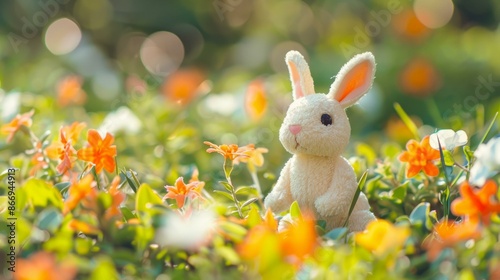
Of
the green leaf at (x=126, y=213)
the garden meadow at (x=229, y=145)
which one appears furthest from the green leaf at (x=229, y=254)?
the green leaf at (x=126, y=213)

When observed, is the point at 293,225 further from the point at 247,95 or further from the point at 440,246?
the point at 247,95

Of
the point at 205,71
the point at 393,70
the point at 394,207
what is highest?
the point at 394,207

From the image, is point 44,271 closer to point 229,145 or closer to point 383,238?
point 383,238

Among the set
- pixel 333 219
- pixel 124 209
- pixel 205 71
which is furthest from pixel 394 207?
pixel 205 71

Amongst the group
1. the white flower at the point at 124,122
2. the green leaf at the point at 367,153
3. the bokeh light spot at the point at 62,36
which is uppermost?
the green leaf at the point at 367,153

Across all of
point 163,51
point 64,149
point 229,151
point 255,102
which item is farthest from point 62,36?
point 229,151

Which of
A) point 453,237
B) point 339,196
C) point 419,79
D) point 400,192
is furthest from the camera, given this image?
point 419,79

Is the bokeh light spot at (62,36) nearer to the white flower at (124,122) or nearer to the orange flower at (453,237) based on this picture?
the white flower at (124,122)
